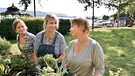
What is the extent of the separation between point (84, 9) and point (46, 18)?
19.6m

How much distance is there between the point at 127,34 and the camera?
17062 mm

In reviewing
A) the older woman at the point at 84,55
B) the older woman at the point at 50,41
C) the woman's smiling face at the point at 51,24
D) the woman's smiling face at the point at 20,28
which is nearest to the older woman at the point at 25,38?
the woman's smiling face at the point at 20,28

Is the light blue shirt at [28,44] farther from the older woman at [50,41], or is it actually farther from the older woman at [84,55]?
the older woman at [84,55]

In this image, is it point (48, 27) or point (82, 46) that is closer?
point (82, 46)

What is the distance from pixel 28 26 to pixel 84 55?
12227 millimetres

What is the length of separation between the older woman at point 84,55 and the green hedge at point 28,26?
37.2ft

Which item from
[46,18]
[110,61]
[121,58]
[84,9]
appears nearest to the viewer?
[46,18]

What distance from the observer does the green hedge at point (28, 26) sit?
1368cm

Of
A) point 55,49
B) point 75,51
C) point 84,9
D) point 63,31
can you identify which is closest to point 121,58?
point 55,49

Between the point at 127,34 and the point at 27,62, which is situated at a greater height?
the point at 27,62

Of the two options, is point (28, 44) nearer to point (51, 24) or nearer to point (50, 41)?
point (50, 41)

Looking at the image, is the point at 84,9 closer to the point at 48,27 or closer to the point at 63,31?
the point at 63,31

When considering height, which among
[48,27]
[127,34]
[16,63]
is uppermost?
[48,27]

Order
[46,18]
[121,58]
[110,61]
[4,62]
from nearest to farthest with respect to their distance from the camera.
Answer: [4,62]
[46,18]
[110,61]
[121,58]
